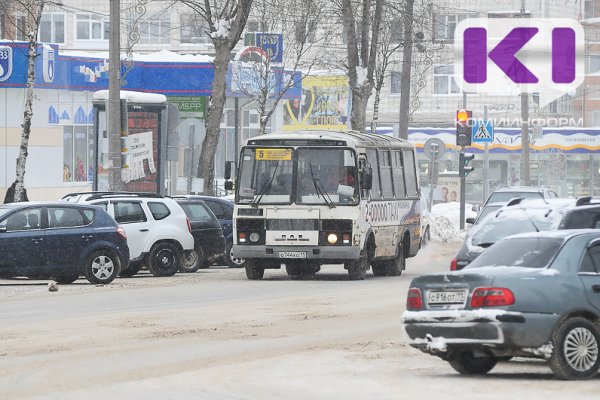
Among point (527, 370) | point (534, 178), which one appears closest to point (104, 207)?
point (527, 370)

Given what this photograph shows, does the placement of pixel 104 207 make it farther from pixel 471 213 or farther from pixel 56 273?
pixel 471 213

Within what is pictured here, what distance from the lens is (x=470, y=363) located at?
14102 millimetres

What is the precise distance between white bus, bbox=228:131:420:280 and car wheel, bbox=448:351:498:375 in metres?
14.3

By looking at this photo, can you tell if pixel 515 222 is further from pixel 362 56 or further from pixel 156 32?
pixel 156 32

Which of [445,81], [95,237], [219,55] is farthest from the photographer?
[445,81]

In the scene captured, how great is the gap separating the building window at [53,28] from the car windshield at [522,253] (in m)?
79.1

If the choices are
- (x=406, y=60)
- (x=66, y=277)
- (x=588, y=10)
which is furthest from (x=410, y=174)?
(x=588, y=10)

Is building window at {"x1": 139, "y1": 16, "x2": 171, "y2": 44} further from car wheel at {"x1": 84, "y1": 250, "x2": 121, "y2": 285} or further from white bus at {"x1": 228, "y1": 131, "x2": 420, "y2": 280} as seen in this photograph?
car wheel at {"x1": 84, "y1": 250, "x2": 121, "y2": 285}

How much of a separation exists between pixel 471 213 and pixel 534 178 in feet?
87.9

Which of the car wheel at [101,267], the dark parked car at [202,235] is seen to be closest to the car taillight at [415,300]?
the car wheel at [101,267]

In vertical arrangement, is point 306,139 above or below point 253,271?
above

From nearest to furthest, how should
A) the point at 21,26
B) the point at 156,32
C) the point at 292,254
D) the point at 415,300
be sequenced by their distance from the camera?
the point at 415,300
the point at 292,254
the point at 21,26
the point at 156,32

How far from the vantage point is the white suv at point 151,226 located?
30.4m

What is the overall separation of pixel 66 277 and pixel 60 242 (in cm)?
145
